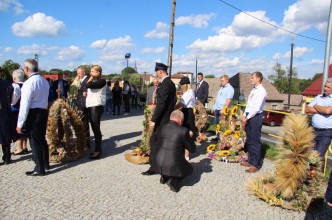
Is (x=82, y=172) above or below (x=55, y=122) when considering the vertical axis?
below

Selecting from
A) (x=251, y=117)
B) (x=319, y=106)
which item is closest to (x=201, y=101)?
(x=251, y=117)

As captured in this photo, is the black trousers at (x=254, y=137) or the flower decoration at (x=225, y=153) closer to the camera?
the black trousers at (x=254, y=137)

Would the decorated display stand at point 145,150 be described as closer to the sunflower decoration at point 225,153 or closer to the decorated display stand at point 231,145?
the decorated display stand at point 231,145

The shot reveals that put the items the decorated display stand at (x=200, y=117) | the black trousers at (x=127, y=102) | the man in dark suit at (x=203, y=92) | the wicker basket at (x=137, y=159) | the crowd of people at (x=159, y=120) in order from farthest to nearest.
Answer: the black trousers at (x=127, y=102) → the man in dark suit at (x=203, y=92) → the decorated display stand at (x=200, y=117) → the wicker basket at (x=137, y=159) → the crowd of people at (x=159, y=120)

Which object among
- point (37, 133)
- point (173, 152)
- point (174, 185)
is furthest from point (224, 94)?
point (37, 133)

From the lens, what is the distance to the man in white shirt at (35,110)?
5.04 m

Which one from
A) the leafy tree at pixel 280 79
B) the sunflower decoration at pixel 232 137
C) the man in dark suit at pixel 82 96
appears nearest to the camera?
the sunflower decoration at pixel 232 137

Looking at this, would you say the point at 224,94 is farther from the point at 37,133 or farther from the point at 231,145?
the point at 37,133

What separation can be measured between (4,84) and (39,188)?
95.9 inches

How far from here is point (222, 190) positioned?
16.3 feet

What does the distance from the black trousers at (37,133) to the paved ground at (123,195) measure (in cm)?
31

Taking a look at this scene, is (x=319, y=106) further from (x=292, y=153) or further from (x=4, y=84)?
(x=4, y=84)

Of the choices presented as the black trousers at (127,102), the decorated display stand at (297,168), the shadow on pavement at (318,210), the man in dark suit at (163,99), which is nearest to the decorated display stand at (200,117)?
the man in dark suit at (163,99)

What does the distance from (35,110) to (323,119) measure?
16.4 feet
